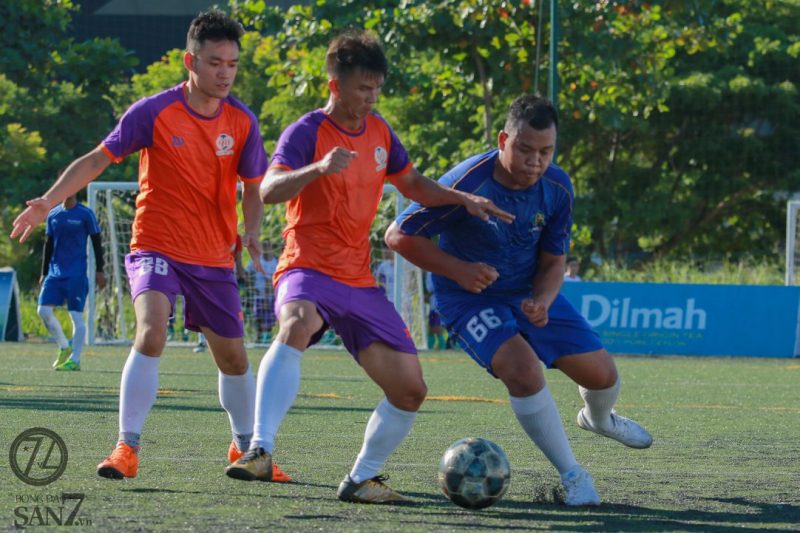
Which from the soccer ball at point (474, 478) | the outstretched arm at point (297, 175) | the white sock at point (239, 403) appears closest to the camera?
the outstretched arm at point (297, 175)

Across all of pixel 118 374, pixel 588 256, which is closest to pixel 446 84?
pixel 588 256

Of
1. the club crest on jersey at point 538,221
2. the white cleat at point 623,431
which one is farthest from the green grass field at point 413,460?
the club crest on jersey at point 538,221

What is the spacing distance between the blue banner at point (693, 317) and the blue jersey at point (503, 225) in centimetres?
1480

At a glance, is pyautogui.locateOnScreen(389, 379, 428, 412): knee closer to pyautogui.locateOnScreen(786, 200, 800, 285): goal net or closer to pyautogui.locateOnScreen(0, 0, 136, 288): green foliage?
pyautogui.locateOnScreen(786, 200, 800, 285): goal net

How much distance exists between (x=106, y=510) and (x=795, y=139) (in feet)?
95.6

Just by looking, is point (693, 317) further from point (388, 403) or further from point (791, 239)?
point (388, 403)

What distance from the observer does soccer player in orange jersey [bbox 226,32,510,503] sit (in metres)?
6.07

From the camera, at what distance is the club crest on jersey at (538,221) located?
646 cm

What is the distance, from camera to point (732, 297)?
21.3 m

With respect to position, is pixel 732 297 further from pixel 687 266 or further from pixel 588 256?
pixel 588 256

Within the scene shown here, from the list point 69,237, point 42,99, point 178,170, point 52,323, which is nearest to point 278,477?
point 178,170

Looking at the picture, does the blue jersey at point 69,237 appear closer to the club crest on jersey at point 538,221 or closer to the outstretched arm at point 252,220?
the outstretched arm at point 252,220

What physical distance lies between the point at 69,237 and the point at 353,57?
949 centimetres

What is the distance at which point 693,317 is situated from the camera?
70.4 feet
